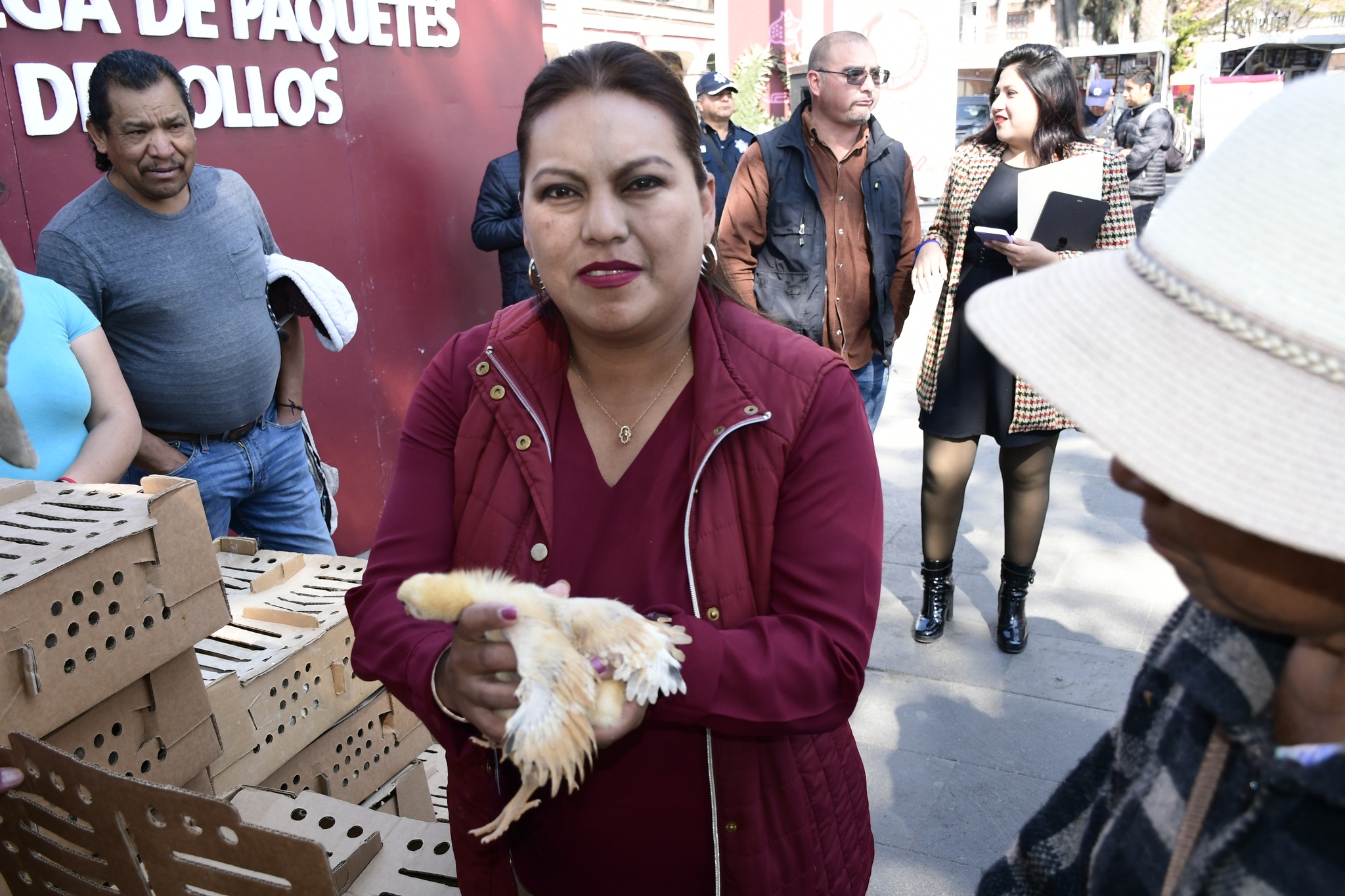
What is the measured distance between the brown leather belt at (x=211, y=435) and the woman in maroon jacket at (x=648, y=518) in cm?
212

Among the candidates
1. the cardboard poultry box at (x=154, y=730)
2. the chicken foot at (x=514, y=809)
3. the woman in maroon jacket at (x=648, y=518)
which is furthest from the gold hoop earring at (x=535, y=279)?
the cardboard poultry box at (x=154, y=730)

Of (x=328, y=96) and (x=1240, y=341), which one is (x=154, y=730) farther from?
(x=328, y=96)

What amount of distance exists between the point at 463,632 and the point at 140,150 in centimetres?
268

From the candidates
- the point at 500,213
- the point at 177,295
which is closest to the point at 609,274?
the point at 177,295

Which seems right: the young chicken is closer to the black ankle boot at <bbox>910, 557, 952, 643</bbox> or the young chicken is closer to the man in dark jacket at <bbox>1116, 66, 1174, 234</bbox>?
the black ankle boot at <bbox>910, 557, 952, 643</bbox>

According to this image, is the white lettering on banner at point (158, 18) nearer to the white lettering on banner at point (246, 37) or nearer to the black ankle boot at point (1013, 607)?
the white lettering on banner at point (246, 37)

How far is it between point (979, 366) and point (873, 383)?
818 millimetres

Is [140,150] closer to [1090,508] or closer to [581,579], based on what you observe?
[581,579]

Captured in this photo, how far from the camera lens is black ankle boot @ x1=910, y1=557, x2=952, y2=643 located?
4.18 m

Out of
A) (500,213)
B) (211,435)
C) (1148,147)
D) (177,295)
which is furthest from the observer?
(1148,147)

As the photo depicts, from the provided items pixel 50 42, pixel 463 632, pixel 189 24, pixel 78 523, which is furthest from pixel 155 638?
pixel 189 24

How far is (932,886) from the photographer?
2.87 meters

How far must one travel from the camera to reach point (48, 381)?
2484 mm

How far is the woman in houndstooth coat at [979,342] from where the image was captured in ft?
12.1
